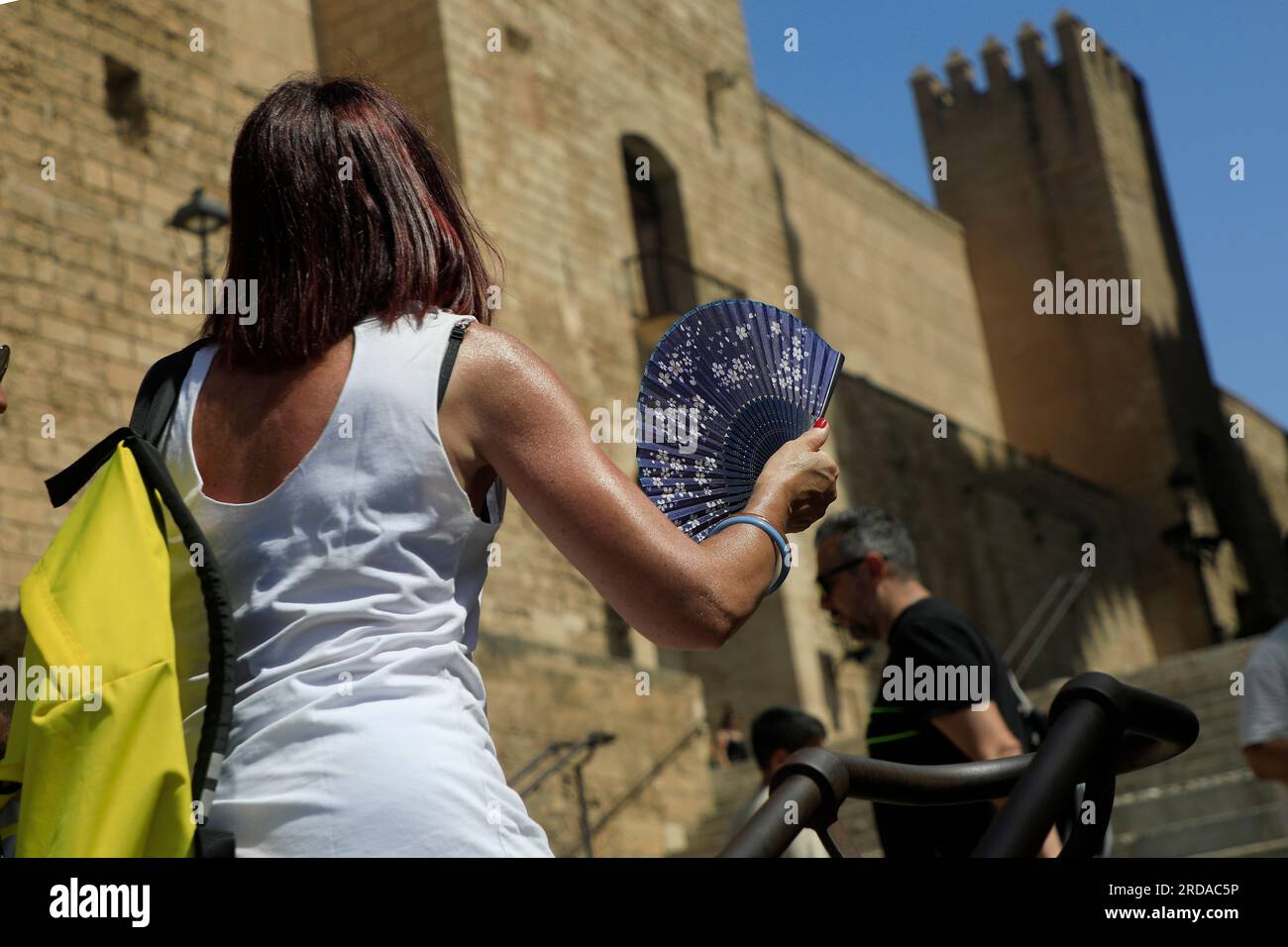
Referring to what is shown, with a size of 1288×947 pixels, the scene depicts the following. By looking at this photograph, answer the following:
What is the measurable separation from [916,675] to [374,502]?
8.64 feet

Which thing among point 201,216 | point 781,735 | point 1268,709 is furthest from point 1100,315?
point 1268,709

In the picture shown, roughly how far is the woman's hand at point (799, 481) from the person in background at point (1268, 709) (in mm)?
2456

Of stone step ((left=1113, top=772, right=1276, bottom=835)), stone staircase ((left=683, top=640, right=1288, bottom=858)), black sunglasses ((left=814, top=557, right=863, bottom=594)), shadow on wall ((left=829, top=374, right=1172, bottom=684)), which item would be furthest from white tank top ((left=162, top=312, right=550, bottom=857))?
shadow on wall ((left=829, top=374, right=1172, bottom=684))

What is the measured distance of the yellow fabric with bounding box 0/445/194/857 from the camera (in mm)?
1458

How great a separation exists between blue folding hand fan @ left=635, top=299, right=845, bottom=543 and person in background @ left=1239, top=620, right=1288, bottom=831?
2.36 metres

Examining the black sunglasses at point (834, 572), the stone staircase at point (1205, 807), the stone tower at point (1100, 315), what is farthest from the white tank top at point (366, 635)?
the stone tower at point (1100, 315)

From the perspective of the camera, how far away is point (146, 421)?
179 centimetres

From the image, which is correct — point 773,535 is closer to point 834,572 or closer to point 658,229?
point 834,572

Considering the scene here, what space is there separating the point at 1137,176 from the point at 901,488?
41.9 feet

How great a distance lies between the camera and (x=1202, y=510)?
29906mm

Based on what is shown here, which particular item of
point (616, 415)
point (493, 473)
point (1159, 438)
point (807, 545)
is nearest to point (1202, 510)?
point (1159, 438)

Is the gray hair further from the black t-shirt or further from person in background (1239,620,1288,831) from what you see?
person in background (1239,620,1288,831)
